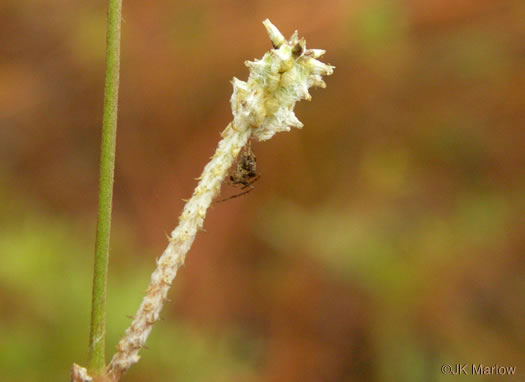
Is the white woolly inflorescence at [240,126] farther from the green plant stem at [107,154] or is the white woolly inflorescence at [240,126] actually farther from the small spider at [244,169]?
the small spider at [244,169]

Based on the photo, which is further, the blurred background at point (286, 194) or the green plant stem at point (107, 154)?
the blurred background at point (286, 194)

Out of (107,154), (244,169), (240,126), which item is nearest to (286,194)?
(244,169)

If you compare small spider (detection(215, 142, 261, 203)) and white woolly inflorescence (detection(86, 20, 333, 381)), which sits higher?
small spider (detection(215, 142, 261, 203))

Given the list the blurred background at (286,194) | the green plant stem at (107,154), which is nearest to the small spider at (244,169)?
the green plant stem at (107,154)

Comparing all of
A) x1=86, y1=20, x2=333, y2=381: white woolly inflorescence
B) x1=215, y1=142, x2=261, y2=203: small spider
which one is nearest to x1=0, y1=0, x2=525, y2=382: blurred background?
x1=215, y1=142, x2=261, y2=203: small spider

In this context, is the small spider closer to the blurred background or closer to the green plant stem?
the green plant stem

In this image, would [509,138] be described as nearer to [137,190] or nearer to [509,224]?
[509,224]
